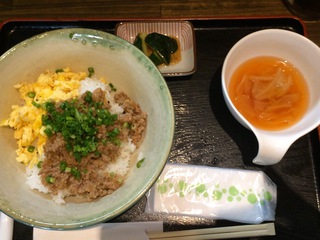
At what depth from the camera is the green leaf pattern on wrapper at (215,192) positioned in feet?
6.07

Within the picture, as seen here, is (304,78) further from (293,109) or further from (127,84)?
(127,84)

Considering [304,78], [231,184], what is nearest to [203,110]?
[231,184]

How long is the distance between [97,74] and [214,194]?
970 millimetres

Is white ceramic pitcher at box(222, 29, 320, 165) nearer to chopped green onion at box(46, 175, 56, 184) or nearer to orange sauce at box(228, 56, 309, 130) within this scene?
orange sauce at box(228, 56, 309, 130)

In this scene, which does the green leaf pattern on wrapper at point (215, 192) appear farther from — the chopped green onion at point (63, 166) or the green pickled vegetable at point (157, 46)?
the green pickled vegetable at point (157, 46)

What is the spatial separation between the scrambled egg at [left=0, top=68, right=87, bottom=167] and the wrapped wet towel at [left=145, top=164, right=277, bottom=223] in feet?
2.24

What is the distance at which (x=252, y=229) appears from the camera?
1.78 m

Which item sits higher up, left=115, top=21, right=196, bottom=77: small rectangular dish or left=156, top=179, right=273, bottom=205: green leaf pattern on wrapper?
left=115, top=21, right=196, bottom=77: small rectangular dish

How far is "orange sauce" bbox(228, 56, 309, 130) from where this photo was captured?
75.1 inches

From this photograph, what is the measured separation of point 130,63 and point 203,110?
588 millimetres

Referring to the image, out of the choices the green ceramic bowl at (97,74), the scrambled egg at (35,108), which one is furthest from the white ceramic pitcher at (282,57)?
the scrambled egg at (35,108)

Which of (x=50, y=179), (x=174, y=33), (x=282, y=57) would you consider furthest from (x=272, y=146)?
(x=50, y=179)

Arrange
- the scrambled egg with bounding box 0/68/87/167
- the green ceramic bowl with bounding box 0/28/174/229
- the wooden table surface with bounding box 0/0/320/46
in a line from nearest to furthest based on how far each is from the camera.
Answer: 1. the green ceramic bowl with bounding box 0/28/174/229
2. the scrambled egg with bounding box 0/68/87/167
3. the wooden table surface with bounding box 0/0/320/46

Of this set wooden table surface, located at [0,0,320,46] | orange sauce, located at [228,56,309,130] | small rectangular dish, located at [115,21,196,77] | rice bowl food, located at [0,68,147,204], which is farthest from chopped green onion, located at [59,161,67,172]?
wooden table surface, located at [0,0,320,46]
